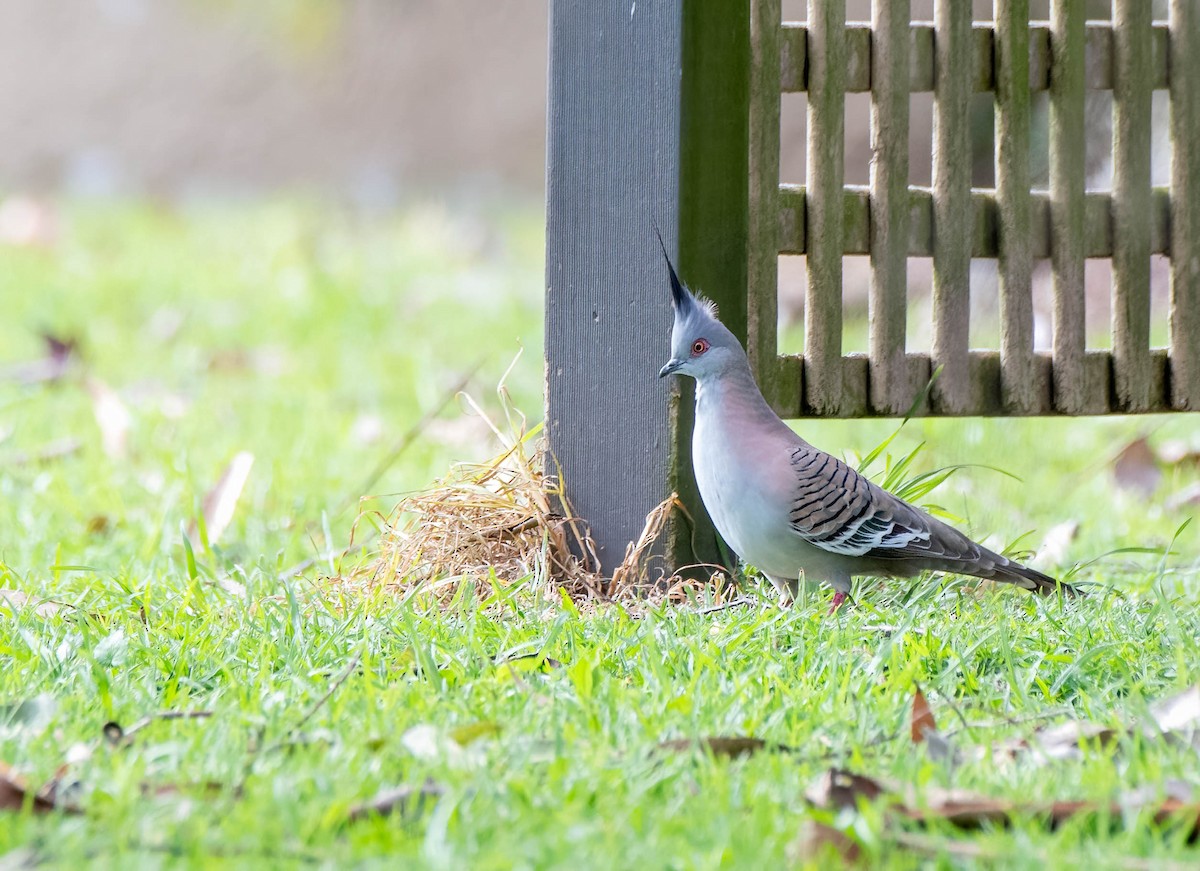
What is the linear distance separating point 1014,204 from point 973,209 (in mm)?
109

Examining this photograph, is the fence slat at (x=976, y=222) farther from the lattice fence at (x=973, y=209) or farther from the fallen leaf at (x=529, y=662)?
the fallen leaf at (x=529, y=662)

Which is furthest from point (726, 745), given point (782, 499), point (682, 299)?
point (682, 299)

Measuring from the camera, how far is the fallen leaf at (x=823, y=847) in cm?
169

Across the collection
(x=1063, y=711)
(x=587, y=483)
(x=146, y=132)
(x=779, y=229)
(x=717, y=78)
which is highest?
(x=146, y=132)

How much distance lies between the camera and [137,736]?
2.11 m

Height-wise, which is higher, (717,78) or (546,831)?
(717,78)

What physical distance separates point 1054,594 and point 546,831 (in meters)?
1.62

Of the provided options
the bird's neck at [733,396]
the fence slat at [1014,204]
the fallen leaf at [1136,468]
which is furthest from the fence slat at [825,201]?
the fallen leaf at [1136,468]

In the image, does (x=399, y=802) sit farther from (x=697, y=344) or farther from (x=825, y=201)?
(x=825, y=201)

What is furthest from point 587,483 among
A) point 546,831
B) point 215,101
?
point 215,101

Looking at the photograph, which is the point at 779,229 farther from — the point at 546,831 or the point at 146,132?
the point at 146,132

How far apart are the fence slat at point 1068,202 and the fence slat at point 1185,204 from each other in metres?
0.27

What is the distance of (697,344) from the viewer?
2.96 m

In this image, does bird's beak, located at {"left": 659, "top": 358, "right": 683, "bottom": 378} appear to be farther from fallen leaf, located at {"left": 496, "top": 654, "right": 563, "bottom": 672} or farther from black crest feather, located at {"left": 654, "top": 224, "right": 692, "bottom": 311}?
fallen leaf, located at {"left": 496, "top": 654, "right": 563, "bottom": 672}
